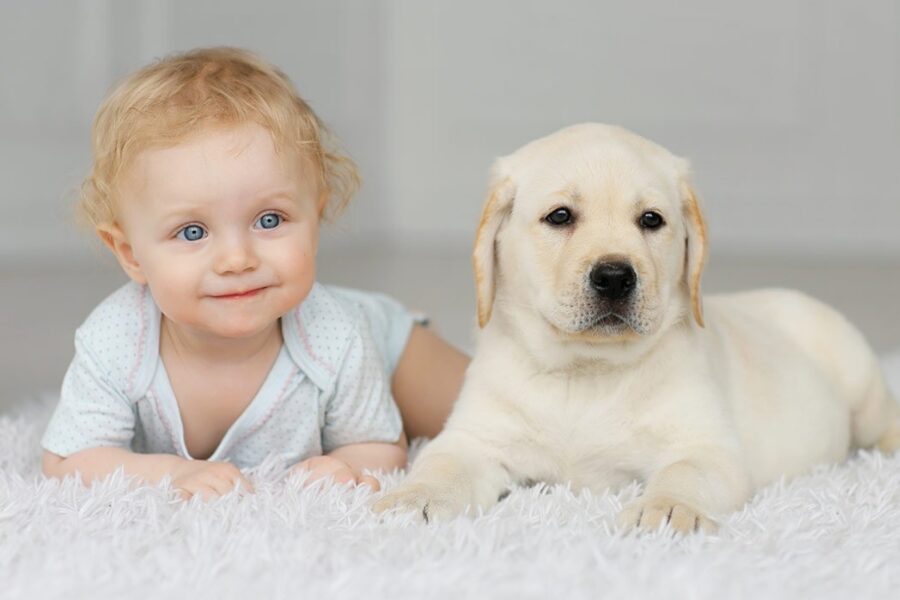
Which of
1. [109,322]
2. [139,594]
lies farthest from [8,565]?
[109,322]

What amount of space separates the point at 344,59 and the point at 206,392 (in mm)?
6648

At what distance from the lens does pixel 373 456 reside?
2.54m

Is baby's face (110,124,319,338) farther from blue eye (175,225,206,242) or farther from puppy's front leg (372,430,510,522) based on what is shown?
puppy's front leg (372,430,510,522)

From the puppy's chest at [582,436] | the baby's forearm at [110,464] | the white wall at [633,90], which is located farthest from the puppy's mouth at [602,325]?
the white wall at [633,90]

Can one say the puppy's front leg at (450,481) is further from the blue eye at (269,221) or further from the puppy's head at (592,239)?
the blue eye at (269,221)

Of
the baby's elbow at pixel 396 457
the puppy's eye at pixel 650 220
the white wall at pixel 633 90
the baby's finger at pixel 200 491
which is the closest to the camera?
the baby's finger at pixel 200 491

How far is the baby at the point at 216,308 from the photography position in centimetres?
228

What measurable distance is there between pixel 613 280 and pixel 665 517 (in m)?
0.44

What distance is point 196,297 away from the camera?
7.56 ft

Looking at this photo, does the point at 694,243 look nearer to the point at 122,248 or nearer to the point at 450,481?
the point at 450,481

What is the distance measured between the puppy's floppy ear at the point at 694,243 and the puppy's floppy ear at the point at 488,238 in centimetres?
34

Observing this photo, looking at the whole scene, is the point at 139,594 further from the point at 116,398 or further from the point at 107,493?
the point at 116,398

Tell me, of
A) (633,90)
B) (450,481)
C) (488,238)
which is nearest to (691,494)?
(450,481)

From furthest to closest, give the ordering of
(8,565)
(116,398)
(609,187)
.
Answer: (116,398) < (609,187) < (8,565)
